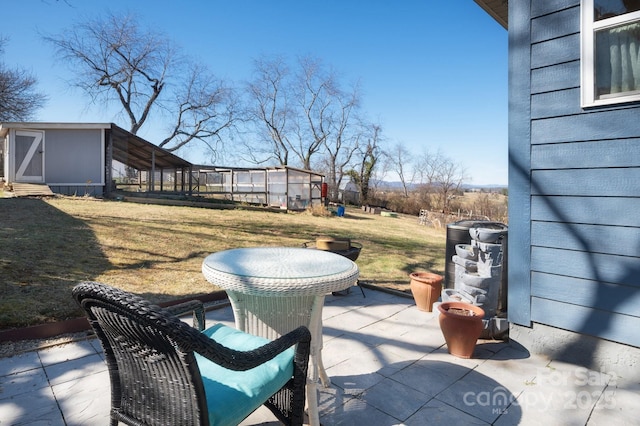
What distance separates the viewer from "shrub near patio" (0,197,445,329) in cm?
335

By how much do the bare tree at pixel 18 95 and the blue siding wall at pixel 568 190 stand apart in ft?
73.4

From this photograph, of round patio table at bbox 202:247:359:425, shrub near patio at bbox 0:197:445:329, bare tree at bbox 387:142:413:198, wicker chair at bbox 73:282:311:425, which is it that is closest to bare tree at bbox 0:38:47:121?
shrub near patio at bbox 0:197:445:329

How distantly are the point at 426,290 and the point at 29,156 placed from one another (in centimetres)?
1384

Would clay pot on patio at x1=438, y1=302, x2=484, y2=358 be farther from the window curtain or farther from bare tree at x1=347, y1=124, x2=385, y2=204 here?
bare tree at x1=347, y1=124, x2=385, y2=204

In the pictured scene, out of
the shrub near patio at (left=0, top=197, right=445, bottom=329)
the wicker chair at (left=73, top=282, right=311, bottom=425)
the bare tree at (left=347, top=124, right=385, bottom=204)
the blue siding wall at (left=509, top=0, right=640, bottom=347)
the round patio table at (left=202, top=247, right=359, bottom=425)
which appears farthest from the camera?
the bare tree at (left=347, top=124, right=385, bottom=204)

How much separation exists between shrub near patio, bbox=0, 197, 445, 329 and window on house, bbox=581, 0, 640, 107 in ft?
9.64

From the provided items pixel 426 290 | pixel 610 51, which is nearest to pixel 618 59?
pixel 610 51

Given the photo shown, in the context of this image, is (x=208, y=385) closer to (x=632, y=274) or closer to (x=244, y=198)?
(x=632, y=274)

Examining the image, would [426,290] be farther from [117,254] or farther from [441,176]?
[441,176]

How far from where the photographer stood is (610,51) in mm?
2250

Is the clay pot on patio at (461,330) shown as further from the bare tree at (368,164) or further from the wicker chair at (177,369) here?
the bare tree at (368,164)

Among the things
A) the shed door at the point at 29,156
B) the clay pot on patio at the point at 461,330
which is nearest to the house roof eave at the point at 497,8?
the clay pot on patio at the point at 461,330

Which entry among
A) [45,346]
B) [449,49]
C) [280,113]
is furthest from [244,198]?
[45,346]

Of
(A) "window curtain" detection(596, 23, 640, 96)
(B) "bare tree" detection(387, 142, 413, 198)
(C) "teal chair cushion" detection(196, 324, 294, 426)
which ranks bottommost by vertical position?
(C) "teal chair cushion" detection(196, 324, 294, 426)
